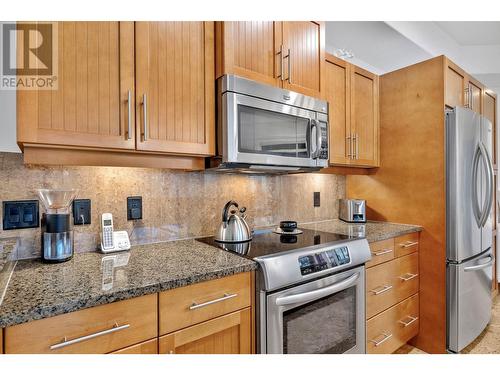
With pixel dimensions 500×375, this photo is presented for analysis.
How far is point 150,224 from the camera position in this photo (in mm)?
1583

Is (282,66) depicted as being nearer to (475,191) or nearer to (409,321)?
(475,191)

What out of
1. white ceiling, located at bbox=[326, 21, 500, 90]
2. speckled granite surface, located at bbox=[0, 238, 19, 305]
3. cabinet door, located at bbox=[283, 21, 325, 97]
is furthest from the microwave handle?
speckled granite surface, located at bbox=[0, 238, 19, 305]

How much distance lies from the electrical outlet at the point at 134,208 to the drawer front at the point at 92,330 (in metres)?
0.66

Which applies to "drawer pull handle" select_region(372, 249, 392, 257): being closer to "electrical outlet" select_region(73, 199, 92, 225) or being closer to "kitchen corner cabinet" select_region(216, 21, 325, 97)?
"kitchen corner cabinet" select_region(216, 21, 325, 97)

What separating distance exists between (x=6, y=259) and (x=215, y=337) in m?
0.83

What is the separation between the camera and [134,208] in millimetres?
1528

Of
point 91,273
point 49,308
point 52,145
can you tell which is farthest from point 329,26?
point 49,308

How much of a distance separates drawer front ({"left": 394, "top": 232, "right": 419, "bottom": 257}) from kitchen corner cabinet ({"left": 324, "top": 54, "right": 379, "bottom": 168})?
617mm

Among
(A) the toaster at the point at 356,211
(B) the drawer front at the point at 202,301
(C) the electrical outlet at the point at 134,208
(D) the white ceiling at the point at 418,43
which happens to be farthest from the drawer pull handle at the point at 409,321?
(D) the white ceiling at the point at 418,43

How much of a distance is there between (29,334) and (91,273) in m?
0.30

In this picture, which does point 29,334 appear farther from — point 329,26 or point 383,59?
point 383,59

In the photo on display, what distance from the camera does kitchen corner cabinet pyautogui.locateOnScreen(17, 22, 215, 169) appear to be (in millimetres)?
1092

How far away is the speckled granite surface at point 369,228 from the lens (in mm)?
1854

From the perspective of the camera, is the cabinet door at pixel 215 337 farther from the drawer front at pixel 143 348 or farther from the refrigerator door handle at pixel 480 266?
the refrigerator door handle at pixel 480 266
